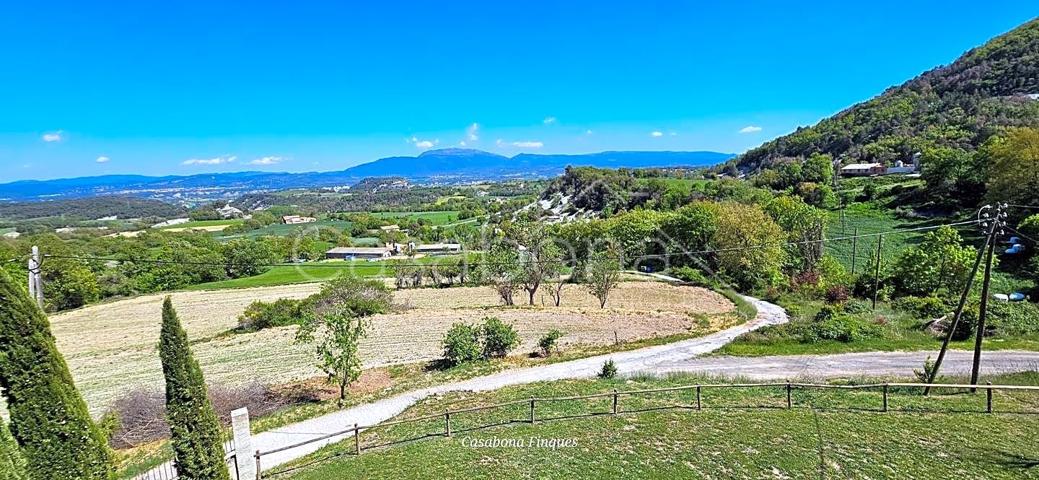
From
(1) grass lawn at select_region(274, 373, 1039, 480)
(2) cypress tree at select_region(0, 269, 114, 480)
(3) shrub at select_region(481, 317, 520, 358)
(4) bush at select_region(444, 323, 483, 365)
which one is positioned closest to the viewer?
(2) cypress tree at select_region(0, 269, 114, 480)

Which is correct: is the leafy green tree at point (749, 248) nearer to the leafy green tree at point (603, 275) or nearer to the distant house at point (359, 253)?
the leafy green tree at point (603, 275)

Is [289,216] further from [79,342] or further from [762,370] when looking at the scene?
[762,370]

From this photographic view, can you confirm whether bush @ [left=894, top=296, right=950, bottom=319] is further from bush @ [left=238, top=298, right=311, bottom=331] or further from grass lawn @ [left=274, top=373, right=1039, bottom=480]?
bush @ [left=238, top=298, right=311, bottom=331]

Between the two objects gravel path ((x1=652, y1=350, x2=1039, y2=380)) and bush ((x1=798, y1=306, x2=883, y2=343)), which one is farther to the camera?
bush ((x1=798, y1=306, x2=883, y2=343))

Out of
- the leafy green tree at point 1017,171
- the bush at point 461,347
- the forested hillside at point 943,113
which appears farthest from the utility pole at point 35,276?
the forested hillside at point 943,113

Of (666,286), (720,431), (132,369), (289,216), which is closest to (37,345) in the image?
(720,431)

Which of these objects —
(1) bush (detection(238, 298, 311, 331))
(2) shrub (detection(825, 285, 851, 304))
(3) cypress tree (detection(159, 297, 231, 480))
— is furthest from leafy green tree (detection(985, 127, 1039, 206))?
(1) bush (detection(238, 298, 311, 331))
